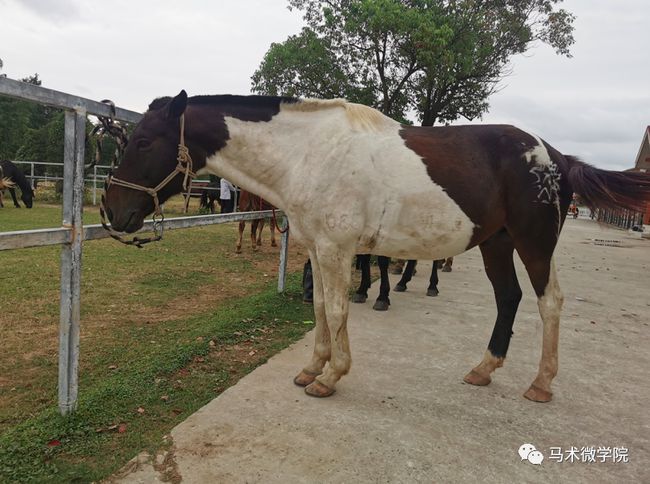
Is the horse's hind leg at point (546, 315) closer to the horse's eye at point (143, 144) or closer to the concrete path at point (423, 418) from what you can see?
the concrete path at point (423, 418)

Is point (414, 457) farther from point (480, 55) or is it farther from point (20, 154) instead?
point (20, 154)

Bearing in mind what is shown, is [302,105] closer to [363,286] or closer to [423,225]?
[423,225]

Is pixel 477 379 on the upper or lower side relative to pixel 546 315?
lower

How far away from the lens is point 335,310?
284cm

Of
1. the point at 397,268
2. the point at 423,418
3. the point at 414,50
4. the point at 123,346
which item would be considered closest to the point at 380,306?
the point at 423,418

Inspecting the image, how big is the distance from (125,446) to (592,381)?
10.7ft

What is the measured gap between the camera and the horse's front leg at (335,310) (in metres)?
2.79

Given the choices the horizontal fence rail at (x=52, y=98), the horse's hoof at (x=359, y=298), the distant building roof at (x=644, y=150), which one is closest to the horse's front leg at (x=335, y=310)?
the horizontal fence rail at (x=52, y=98)

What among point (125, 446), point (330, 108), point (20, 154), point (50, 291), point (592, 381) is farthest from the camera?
point (20, 154)

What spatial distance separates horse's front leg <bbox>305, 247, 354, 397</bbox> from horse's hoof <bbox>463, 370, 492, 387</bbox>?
0.97 metres

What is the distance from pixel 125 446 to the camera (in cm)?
221

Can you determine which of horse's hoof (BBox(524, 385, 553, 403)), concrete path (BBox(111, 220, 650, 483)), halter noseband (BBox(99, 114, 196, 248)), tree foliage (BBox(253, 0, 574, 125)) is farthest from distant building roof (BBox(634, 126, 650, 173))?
halter noseband (BBox(99, 114, 196, 248))

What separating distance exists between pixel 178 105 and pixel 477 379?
9.02ft

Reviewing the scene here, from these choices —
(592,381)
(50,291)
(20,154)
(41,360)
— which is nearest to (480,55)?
(592,381)
